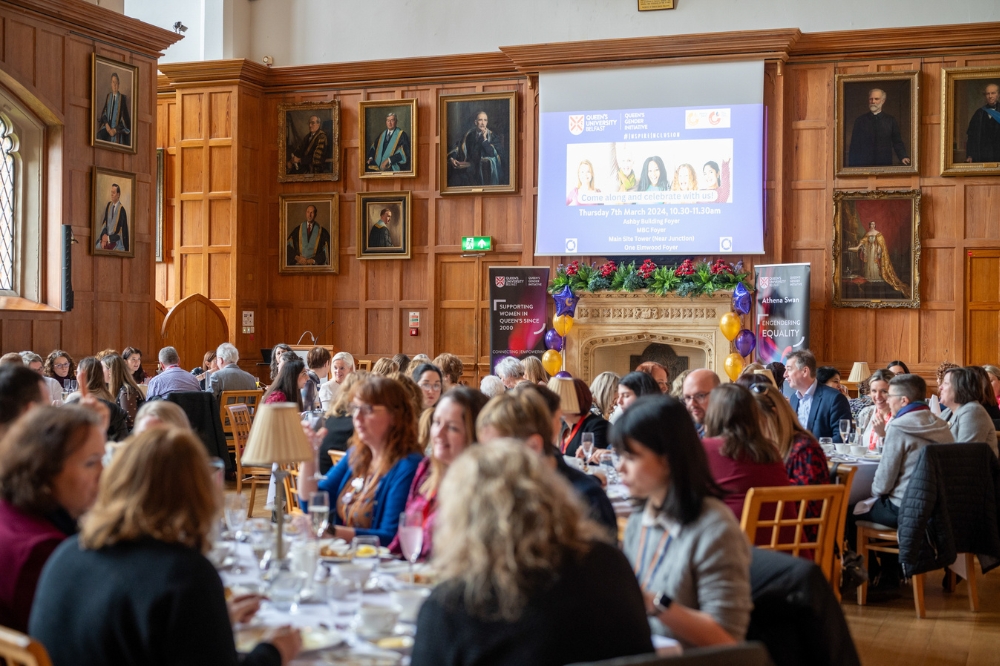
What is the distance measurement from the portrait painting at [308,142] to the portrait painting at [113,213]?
2.65m

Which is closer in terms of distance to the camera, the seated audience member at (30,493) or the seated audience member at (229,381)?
the seated audience member at (30,493)

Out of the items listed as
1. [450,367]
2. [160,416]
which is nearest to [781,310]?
[450,367]

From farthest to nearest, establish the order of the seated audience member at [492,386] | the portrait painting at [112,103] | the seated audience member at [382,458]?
1. the portrait painting at [112,103]
2. the seated audience member at [492,386]
3. the seated audience member at [382,458]

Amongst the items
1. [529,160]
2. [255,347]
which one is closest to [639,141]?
[529,160]

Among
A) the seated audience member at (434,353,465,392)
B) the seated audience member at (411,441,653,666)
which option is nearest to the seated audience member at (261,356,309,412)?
the seated audience member at (434,353,465,392)

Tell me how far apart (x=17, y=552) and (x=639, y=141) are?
35.8 feet

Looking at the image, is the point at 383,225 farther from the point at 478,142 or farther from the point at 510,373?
the point at 510,373

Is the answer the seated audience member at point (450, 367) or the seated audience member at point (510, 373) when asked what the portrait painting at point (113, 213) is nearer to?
the seated audience member at point (450, 367)

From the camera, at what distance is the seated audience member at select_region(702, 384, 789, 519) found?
3.82 m

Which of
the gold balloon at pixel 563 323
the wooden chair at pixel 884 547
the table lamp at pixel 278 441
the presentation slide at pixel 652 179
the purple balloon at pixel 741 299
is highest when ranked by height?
the presentation slide at pixel 652 179

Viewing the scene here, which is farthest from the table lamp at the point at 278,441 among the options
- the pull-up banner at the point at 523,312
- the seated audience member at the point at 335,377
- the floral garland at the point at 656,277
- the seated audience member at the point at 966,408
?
the pull-up banner at the point at 523,312

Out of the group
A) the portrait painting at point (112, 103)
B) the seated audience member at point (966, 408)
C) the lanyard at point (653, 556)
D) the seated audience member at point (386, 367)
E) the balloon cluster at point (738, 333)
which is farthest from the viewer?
the balloon cluster at point (738, 333)

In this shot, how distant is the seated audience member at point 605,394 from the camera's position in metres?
6.59

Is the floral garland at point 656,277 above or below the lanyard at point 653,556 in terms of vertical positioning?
above
